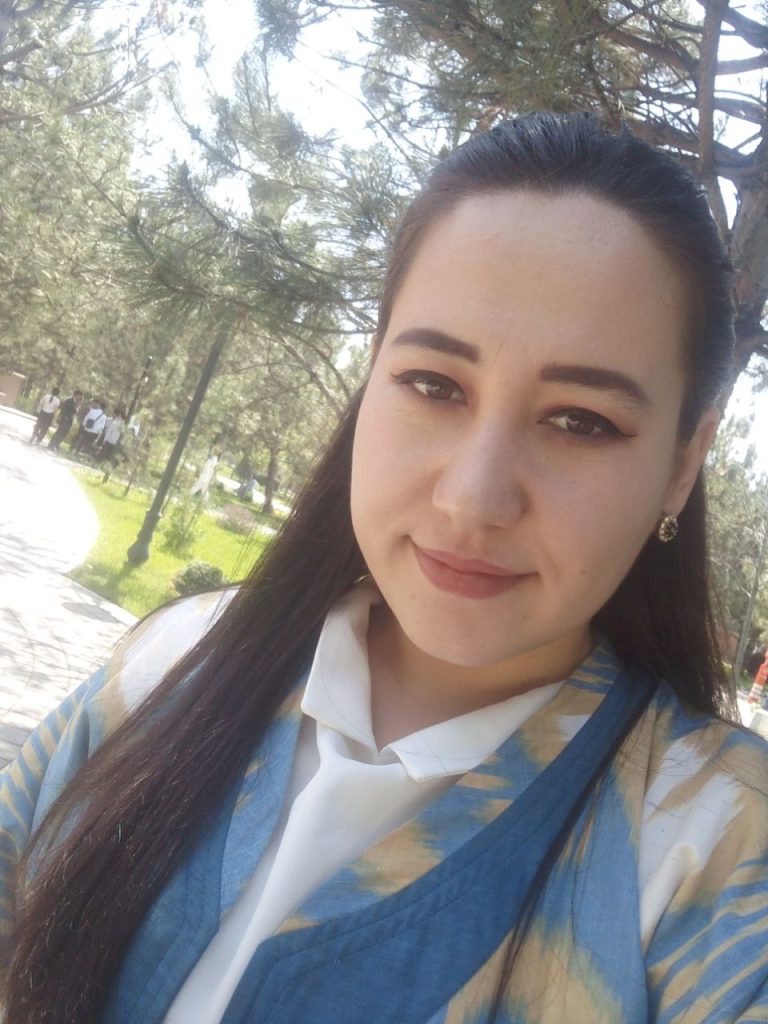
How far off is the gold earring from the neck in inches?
6.3

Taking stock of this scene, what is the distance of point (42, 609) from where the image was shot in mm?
6820

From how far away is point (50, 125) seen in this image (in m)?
10.6

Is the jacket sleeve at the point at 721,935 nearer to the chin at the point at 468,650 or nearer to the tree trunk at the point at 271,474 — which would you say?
the chin at the point at 468,650

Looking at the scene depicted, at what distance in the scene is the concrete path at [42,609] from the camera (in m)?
4.98

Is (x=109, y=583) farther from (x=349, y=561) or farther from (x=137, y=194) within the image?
(x=349, y=561)

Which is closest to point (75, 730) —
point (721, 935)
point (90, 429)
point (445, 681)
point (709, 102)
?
point (445, 681)

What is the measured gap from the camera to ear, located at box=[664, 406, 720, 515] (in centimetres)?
123

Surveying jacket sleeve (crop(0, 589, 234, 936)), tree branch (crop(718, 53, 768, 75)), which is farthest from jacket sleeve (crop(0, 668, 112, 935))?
tree branch (crop(718, 53, 768, 75))

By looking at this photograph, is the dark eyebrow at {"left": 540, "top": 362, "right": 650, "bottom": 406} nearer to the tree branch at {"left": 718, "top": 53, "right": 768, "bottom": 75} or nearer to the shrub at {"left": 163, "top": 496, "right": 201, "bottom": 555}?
the tree branch at {"left": 718, "top": 53, "right": 768, "bottom": 75}

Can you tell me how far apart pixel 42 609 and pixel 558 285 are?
635 cm

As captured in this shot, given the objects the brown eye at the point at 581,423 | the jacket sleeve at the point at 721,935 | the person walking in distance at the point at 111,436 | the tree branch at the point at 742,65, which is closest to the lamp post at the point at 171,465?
the tree branch at the point at 742,65

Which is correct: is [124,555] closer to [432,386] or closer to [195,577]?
[195,577]

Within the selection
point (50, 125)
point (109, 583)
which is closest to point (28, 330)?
point (50, 125)

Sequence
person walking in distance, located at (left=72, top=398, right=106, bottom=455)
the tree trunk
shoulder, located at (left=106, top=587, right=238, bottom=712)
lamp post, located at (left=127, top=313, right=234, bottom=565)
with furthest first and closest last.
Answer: person walking in distance, located at (left=72, top=398, right=106, bottom=455) → the tree trunk → lamp post, located at (left=127, top=313, right=234, bottom=565) → shoulder, located at (left=106, top=587, right=238, bottom=712)
